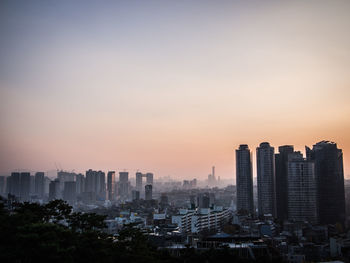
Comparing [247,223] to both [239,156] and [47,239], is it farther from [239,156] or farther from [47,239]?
[47,239]

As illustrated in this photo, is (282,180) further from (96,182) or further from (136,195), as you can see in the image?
(96,182)

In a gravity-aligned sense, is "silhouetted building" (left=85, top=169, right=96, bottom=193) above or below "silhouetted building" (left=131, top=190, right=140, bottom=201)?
above

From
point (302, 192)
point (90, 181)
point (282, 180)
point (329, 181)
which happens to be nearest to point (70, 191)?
point (90, 181)

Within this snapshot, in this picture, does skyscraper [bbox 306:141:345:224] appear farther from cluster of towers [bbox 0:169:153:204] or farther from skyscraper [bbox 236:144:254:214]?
cluster of towers [bbox 0:169:153:204]

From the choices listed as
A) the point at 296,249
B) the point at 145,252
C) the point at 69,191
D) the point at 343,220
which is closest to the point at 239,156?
the point at 343,220

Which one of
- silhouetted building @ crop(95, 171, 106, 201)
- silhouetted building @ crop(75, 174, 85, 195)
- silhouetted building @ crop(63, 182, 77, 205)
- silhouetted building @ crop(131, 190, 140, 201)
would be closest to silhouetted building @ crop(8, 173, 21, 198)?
silhouetted building @ crop(63, 182, 77, 205)

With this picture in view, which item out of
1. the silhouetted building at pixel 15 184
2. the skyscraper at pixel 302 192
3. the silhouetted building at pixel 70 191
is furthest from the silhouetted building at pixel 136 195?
the skyscraper at pixel 302 192
